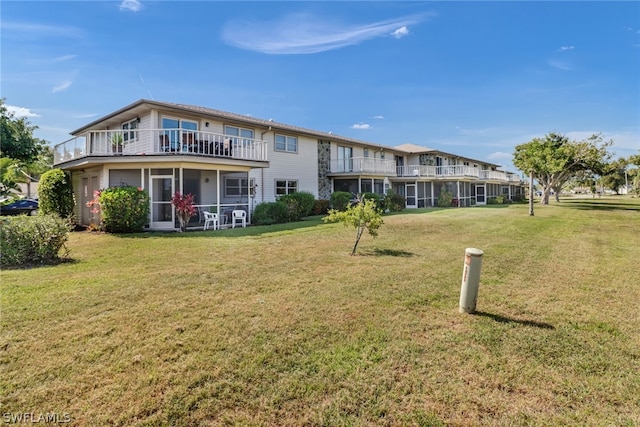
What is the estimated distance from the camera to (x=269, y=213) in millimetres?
16516

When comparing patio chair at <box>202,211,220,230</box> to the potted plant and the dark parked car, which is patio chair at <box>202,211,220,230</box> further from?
the dark parked car

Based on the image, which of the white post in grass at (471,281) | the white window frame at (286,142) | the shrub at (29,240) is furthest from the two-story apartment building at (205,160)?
the white post in grass at (471,281)

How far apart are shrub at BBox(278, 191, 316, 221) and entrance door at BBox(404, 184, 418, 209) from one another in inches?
607

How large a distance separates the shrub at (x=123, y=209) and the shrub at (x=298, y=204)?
22.3ft

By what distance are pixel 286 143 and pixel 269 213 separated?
6.08m

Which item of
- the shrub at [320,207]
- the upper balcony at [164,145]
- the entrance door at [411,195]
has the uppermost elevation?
the upper balcony at [164,145]

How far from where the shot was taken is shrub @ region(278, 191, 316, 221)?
679 inches

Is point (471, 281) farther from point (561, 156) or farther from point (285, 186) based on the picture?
point (561, 156)

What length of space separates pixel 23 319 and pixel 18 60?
25.4 feet

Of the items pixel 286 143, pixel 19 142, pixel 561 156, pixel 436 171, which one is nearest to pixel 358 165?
pixel 286 143

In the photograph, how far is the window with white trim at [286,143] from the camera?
20.2m

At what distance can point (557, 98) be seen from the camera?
17.8 m

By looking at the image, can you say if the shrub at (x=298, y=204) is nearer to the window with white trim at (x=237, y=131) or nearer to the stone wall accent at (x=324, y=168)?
the window with white trim at (x=237, y=131)

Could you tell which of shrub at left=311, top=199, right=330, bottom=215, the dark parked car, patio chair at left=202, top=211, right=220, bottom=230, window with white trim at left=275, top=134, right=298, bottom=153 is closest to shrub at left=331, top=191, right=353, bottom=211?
shrub at left=311, top=199, right=330, bottom=215
